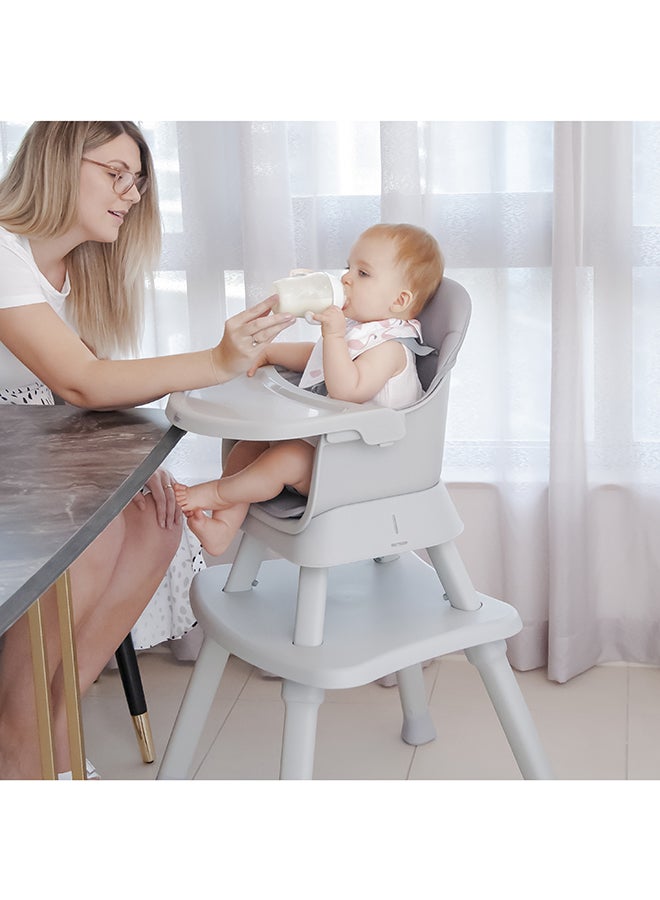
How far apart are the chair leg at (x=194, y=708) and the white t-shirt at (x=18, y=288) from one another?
1.99ft

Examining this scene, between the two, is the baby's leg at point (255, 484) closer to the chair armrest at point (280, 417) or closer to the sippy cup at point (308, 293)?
the chair armrest at point (280, 417)

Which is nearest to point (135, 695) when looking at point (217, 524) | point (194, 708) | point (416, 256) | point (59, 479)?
point (194, 708)

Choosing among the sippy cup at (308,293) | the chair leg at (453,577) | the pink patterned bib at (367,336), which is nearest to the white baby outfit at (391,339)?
the pink patterned bib at (367,336)

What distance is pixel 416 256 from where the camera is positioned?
6.36 feet

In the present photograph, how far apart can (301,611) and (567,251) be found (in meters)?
1.07

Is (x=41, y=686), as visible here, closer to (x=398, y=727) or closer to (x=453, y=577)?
(x=453, y=577)

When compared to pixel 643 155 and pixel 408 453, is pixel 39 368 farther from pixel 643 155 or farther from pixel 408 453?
pixel 643 155

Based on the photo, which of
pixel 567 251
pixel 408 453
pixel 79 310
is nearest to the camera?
pixel 408 453

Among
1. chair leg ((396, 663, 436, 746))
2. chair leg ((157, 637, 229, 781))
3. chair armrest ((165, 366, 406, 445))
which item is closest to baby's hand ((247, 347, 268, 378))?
chair armrest ((165, 366, 406, 445))

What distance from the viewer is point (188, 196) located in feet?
8.41

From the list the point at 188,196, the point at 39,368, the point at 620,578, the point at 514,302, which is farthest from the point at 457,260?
the point at 39,368

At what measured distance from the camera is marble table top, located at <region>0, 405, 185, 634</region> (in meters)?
1.20

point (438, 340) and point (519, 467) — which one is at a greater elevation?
point (438, 340)

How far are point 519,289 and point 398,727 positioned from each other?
99 cm
